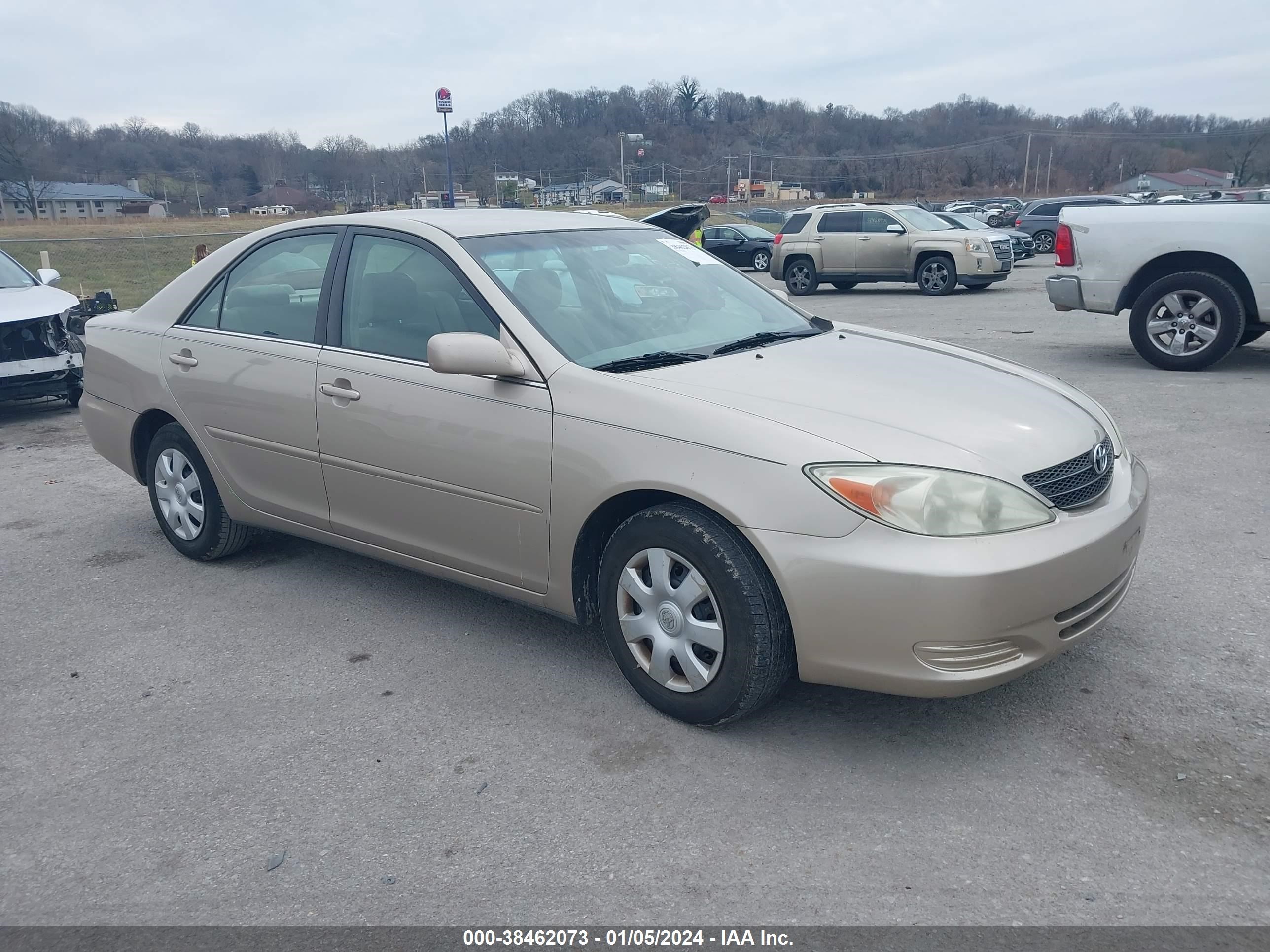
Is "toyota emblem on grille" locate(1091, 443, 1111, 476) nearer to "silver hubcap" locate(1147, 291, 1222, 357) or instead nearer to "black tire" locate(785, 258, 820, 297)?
"silver hubcap" locate(1147, 291, 1222, 357)

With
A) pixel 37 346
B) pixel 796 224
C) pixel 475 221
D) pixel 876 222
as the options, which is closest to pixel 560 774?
pixel 475 221

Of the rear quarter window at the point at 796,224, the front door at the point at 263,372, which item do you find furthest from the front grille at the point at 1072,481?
the rear quarter window at the point at 796,224

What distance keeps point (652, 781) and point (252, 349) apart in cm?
269

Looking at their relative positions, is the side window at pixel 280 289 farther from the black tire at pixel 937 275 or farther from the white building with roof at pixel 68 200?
the white building with roof at pixel 68 200

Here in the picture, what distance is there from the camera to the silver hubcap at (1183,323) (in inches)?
347

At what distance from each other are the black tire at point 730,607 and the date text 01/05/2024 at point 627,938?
0.81 metres

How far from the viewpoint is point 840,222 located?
19.5 metres

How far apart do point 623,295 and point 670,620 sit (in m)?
1.44

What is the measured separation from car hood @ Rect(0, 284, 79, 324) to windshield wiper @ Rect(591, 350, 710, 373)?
7.23 meters

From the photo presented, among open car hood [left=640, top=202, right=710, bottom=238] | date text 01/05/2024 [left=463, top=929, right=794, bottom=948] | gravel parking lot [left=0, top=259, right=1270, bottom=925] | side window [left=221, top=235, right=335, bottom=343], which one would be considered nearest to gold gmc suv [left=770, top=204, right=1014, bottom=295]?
open car hood [left=640, top=202, right=710, bottom=238]

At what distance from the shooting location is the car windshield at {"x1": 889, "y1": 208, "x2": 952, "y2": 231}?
18703 millimetres

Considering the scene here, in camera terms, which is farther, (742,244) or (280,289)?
(742,244)

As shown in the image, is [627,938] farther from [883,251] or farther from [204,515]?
[883,251]

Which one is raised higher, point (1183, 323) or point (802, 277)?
point (1183, 323)
